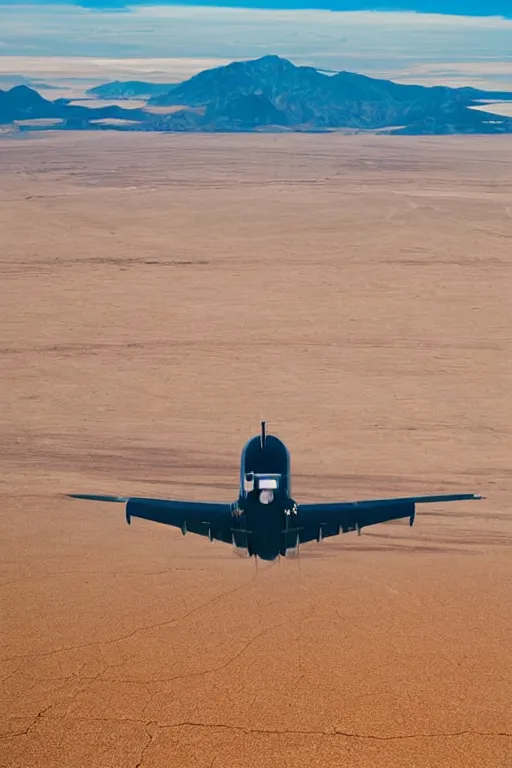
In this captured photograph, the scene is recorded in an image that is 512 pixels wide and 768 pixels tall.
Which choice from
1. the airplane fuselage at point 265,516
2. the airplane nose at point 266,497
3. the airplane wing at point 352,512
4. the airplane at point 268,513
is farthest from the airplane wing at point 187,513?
the airplane wing at point 352,512

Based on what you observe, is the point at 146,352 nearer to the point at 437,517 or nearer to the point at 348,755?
the point at 437,517

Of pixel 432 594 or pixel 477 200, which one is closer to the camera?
pixel 432 594

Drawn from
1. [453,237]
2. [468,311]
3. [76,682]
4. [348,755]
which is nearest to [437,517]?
[348,755]

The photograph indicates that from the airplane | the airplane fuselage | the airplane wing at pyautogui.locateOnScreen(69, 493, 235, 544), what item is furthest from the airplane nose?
the airplane wing at pyautogui.locateOnScreen(69, 493, 235, 544)

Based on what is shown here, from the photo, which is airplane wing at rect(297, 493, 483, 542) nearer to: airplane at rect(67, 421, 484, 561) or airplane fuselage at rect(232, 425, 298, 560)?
airplane at rect(67, 421, 484, 561)

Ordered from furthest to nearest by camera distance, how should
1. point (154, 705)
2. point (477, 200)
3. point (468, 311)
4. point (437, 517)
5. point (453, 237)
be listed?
point (477, 200) < point (453, 237) < point (468, 311) < point (437, 517) < point (154, 705)

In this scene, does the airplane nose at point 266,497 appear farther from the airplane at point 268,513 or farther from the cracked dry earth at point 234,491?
the cracked dry earth at point 234,491

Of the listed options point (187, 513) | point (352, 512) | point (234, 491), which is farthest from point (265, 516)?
point (234, 491)

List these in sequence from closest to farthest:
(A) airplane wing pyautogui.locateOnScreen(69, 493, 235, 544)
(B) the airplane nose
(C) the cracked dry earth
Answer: (C) the cracked dry earth, (B) the airplane nose, (A) airplane wing pyautogui.locateOnScreen(69, 493, 235, 544)

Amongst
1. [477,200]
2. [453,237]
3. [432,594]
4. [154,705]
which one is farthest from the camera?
[477,200]
